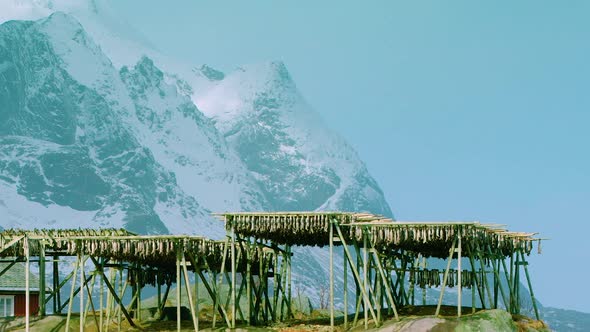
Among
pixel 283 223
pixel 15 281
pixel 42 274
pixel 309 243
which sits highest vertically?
pixel 283 223

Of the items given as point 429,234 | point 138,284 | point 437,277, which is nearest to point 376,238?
point 429,234

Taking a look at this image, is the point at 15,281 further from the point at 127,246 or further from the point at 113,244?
the point at 127,246

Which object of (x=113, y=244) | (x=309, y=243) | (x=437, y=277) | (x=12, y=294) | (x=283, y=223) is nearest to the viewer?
(x=283, y=223)

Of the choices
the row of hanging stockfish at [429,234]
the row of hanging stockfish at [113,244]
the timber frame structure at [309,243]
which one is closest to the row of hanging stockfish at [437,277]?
the timber frame structure at [309,243]

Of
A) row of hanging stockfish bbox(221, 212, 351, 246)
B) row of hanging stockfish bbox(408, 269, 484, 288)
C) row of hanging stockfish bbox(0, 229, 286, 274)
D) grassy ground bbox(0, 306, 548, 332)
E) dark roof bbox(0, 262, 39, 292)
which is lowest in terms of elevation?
grassy ground bbox(0, 306, 548, 332)

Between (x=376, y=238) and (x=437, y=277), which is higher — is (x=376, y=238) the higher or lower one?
the higher one

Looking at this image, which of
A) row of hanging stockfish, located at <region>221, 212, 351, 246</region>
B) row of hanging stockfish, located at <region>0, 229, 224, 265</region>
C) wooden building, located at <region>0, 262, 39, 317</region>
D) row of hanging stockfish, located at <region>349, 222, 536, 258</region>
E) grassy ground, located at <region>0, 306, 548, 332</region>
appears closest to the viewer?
grassy ground, located at <region>0, 306, 548, 332</region>

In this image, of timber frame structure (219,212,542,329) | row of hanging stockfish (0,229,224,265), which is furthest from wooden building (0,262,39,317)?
timber frame structure (219,212,542,329)

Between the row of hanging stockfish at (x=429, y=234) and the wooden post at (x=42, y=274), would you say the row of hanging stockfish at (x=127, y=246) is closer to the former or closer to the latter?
the wooden post at (x=42, y=274)

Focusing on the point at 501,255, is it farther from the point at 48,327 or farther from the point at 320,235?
the point at 48,327

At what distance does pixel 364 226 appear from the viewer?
1678 inches

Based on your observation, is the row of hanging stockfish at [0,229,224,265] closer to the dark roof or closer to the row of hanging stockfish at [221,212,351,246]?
the row of hanging stockfish at [221,212,351,246]

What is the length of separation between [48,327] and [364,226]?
16.0 meters

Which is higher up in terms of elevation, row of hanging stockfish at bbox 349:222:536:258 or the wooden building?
row of hanging stockfish at bbox 349:222:536:258
